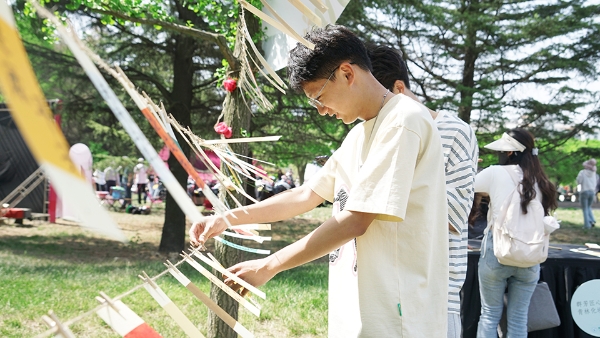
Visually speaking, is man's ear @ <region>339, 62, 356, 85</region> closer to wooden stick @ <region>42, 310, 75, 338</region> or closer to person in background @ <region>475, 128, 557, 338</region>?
wooden stick @ <region>42, 310, 75, 338</region>

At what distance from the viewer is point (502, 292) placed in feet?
12.9

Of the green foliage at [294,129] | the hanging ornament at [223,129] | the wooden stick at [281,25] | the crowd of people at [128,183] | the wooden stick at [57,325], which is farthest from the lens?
the crowd of people at [128,183]

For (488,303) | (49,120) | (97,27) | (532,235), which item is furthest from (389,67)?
(97,27)

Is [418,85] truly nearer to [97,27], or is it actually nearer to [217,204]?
[97,27]

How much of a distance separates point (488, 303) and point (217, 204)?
3.04 metres

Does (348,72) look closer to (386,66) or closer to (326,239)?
(326,239)

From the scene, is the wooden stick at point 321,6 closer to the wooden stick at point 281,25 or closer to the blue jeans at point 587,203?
the wooden stick at point 281,25

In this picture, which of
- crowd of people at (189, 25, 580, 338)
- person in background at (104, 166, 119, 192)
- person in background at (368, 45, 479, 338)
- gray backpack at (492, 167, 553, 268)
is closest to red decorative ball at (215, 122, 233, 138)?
person in background at (368, 45, 479, 338)

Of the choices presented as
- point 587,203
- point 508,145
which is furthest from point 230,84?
→ point 587,203

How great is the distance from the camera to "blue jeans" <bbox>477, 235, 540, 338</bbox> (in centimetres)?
380

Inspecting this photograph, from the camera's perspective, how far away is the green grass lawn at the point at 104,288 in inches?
197

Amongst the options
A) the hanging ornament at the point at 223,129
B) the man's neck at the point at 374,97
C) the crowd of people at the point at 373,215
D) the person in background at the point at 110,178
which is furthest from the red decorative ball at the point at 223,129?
the person in background at the point at 110,178

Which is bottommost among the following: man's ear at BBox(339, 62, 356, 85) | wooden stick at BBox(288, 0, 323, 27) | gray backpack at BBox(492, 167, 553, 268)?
gray backpack at BBox(492, 167, 553, 268)

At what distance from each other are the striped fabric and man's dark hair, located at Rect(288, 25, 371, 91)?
2.06ft
